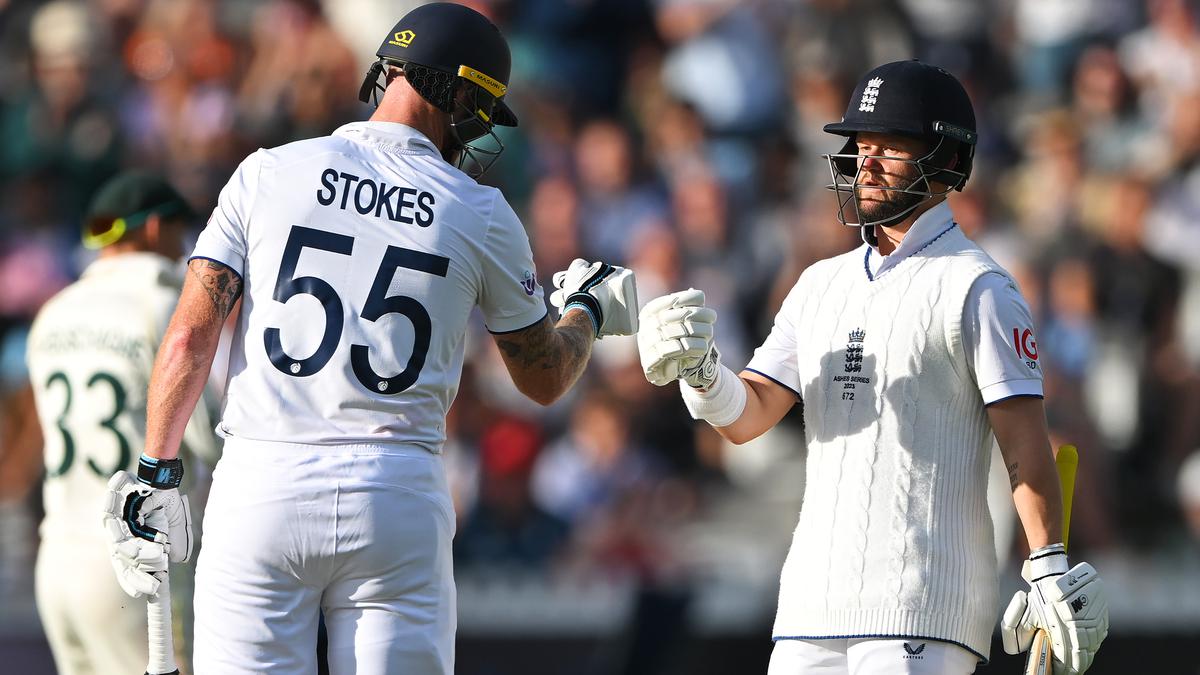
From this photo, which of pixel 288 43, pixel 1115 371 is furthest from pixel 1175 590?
pixel 288 43

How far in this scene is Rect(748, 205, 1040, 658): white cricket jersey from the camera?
13.9 feet

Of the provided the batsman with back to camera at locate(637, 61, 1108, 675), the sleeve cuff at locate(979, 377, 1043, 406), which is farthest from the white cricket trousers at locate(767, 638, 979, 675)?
the sleeve cuff at locate(979, 377, 1043, 406)

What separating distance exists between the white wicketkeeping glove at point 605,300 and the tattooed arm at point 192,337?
1.01 m

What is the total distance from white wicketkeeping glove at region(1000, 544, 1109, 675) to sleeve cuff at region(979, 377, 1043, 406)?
1.34 ft

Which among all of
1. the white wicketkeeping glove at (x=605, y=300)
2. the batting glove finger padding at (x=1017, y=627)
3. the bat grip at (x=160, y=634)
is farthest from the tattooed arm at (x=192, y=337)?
the batting glove finger padding at (x=1017, y=627)

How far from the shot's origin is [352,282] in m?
3.99

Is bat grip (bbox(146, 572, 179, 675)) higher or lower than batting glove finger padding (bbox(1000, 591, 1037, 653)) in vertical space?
lower

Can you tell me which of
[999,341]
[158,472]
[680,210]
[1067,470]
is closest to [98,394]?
[158,472]

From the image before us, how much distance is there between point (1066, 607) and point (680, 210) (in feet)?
22.5

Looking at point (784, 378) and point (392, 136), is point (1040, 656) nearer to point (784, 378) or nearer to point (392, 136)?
point (784, 378)

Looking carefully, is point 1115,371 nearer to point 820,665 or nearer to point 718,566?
point 718,566

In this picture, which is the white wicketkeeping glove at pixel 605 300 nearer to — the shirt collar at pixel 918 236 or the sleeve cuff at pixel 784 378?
the sleeve cuff at pixel 784 378

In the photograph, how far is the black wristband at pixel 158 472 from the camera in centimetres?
422

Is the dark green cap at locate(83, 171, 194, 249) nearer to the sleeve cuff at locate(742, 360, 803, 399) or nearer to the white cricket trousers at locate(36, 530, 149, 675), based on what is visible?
the white cricket trousers at locate(36, 530, 149, 675)
